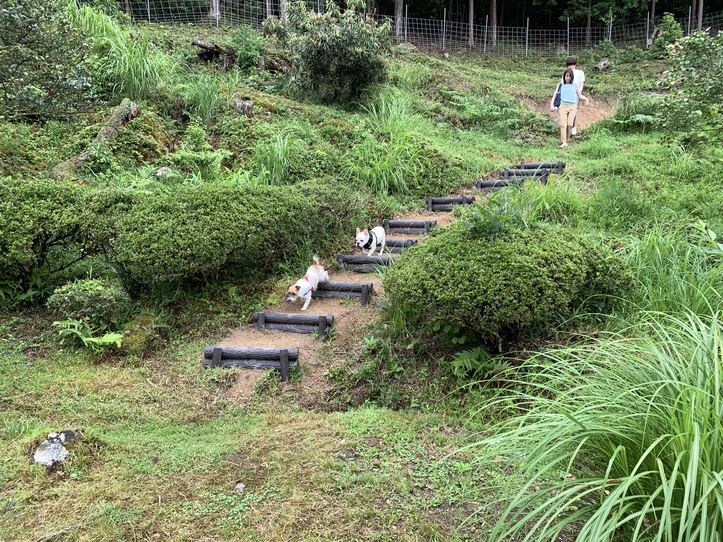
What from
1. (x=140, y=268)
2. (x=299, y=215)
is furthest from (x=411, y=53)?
(x=140, y=268)

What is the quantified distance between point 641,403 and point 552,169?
22.1ft

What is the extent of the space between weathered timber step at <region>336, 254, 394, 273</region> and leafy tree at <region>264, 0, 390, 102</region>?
5261mm

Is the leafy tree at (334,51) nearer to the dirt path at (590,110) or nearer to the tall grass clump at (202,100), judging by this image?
the tall grass clump at (202,100)

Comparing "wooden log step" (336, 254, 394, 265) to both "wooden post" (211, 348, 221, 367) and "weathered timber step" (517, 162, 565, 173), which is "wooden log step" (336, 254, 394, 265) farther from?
"weathered timber step" (517, 162, 565, 173)

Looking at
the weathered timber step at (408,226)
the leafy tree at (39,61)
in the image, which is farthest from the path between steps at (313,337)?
the leafy tree at (39,61)

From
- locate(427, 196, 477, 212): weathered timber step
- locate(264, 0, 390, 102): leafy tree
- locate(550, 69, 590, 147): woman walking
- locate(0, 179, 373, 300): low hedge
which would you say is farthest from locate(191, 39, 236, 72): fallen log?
locate(0, 179, 373, 300): low hedge

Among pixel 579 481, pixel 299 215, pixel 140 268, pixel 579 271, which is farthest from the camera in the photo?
pixel 299 215

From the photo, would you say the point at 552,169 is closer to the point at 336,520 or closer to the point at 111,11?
the point at 336,520

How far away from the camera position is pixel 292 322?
15.5 ft

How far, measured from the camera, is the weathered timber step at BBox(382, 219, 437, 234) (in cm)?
651

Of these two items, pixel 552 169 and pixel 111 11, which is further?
pixel 111 11

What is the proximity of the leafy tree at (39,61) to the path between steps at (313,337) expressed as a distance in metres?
3.23

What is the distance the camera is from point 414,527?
240cm

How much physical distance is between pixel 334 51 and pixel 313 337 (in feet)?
22.2
